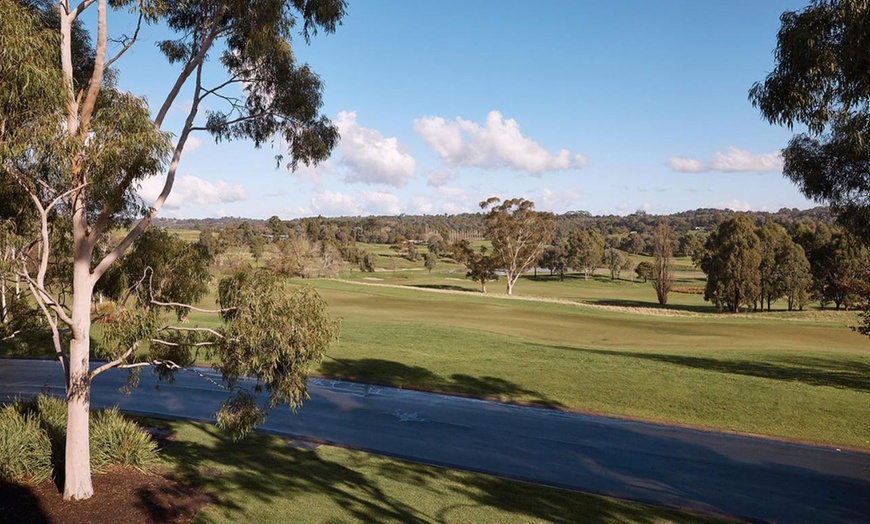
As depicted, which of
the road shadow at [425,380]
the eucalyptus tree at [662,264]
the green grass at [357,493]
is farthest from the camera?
the eucalyptus tree at [662,264]

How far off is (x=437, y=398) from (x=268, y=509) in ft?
33.1

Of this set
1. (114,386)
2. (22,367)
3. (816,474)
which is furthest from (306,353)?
(22,367)

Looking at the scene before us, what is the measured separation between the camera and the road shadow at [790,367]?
75.6 feet

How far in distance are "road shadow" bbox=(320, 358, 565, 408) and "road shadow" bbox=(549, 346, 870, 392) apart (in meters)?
8.62

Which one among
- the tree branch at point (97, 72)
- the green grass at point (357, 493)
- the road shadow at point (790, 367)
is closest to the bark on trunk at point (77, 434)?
the green grass at point (357, 493)

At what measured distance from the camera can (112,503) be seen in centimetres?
1013

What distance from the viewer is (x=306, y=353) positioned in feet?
32.4

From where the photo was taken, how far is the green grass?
1041cm

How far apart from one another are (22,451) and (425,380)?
13.3m

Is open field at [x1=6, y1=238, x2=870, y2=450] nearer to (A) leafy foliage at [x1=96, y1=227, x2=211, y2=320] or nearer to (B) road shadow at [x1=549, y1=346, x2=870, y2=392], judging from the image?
(B) road shadow at [x1=549, y1=346, x2=870, y2=392]

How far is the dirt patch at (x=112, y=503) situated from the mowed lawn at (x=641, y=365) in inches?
453

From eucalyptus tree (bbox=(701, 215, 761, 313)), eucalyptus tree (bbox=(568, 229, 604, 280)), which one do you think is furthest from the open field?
eucalyptus tree (bbox=(568, 229, 604, 280))

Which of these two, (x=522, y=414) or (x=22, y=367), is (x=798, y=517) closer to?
(x=522, y=414)

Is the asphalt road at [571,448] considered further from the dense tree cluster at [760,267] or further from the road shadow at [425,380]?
the dense tree cluster at [760,267]
